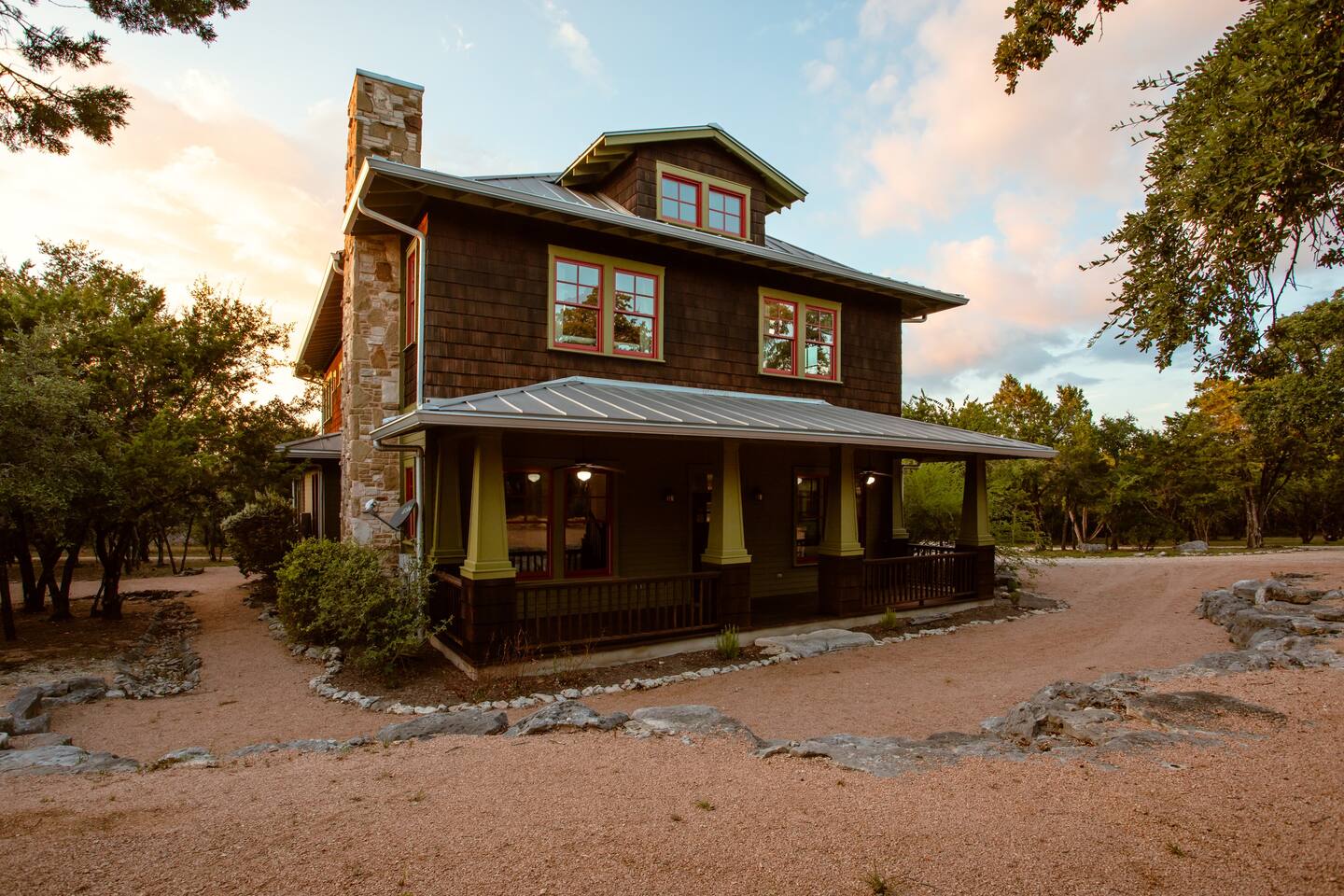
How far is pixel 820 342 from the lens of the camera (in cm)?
1254

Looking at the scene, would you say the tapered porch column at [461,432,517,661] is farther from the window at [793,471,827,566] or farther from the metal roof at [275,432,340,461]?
the metal roof at [275,432,340,461]

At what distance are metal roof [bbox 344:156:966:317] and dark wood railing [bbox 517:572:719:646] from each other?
4.99 m

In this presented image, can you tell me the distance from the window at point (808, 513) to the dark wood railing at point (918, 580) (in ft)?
4.43

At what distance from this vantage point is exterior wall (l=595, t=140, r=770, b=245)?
36.6 feet

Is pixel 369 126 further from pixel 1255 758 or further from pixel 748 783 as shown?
pixel 1255 758

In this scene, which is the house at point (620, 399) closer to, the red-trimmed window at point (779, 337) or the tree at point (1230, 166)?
the red-trimmed window at point (779, 337)

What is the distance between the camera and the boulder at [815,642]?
888 centimetres

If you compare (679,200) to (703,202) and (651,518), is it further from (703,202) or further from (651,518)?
(651,518)

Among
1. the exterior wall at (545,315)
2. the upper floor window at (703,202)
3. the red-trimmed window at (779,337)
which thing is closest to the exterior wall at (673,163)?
the upper floor window at (703,202)

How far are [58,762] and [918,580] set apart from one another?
11296 millimetres

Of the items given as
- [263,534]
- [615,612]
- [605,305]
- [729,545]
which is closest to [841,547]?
[729,545]

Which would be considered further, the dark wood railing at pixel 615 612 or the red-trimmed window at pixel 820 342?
the red-trimmed window at pixel 820 342

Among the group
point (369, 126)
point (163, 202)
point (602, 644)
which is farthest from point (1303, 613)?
point (163, 202)

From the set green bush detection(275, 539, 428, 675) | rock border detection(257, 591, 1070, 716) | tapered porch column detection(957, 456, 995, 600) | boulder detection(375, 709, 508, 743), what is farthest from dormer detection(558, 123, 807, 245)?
boulder detection(375, 709, 508, 743)
